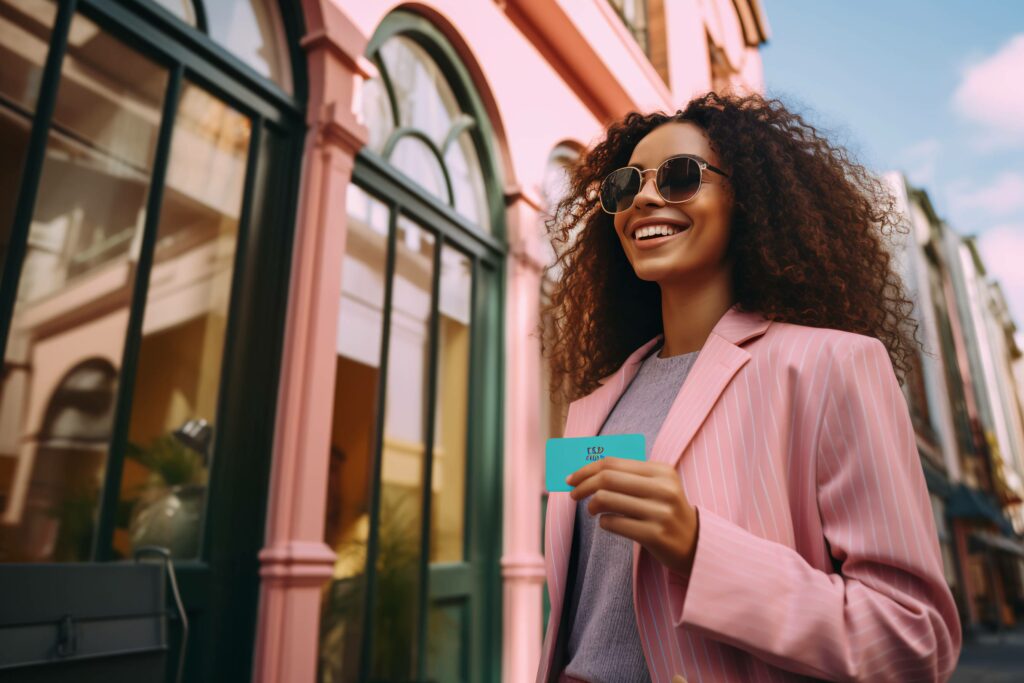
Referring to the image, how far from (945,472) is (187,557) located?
→ 1994 centimetres

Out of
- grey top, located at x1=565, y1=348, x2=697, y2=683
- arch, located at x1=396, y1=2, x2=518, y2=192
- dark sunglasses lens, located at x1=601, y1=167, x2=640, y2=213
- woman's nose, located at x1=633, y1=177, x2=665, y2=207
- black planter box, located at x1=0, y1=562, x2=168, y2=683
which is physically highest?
arch, located at x1=396, y1=2, x2=518, y2=192

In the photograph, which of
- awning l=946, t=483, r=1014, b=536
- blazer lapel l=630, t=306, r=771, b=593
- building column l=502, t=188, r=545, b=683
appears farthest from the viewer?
awning l=946, t=483, r=1014, b=536

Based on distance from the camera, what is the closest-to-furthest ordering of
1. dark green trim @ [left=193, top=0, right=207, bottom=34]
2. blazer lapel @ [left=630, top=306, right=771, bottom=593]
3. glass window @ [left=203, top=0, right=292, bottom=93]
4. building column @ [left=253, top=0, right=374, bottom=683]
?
blazer lapel @ [left=630, top=306, right=771, bottom=593], building column @ [left=253, top=0, right=374, bottom=683], dark green trim @ [left=193, top=0, right=207, bottom=34], glass window @ [left=203, top=0, right=292, bottom=93]

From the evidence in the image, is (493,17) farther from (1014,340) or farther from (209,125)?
(1014,340)

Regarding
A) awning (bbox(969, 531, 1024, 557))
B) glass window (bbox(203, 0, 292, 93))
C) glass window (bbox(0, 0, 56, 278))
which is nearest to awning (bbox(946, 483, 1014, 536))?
awning (bbox(969, 531, 1024, 557))

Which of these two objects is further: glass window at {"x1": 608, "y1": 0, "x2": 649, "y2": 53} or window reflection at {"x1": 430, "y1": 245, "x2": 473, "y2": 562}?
glass window at {"x1": 608, "y1": 0, "x2": 649, "y2": 53}

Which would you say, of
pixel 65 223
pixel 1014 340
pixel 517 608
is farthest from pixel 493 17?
pixel 1014 340

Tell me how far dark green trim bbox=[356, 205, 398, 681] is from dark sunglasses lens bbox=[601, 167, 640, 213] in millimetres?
2964

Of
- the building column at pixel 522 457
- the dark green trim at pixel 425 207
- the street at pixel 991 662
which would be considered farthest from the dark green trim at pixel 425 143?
the street at pixel 991 662

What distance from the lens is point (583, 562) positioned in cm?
131

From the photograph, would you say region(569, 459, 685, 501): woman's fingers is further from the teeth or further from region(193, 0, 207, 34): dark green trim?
region(193, 0, 207, 34): dark green trim

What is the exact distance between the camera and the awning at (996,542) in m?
18.8

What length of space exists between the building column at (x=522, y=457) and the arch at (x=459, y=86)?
7.1 inches

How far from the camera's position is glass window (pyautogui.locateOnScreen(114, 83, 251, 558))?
304cm
